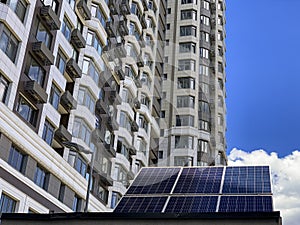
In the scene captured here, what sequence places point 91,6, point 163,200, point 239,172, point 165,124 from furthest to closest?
point 165,124 → point 91,6 → point 239,172 → point 163,200

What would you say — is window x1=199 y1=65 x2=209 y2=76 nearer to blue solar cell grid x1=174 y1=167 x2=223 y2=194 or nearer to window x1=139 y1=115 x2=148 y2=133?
window x1=139 y1=115 x2=148 y2=133

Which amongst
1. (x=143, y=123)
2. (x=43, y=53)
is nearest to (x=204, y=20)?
(x=143, y=123)

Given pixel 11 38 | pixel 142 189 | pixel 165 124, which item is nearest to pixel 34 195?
pixel 11 38

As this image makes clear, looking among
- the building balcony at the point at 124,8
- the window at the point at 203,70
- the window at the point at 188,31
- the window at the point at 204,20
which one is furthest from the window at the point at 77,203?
the window at the point at 204,20

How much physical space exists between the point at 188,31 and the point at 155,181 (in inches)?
2037

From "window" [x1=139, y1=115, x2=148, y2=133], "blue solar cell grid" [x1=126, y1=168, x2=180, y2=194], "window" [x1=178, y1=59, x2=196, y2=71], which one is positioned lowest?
"blue solar cell grid" [x1=126, y1=168, x2=180, y2=194]

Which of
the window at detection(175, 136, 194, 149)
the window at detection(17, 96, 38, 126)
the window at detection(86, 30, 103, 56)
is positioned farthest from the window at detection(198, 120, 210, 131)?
the window at detection(17, 96, 38, 126)

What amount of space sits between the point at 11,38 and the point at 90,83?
1122cm

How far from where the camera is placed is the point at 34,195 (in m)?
28.1

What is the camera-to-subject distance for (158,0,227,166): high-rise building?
2306 inches

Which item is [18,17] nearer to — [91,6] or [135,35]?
[91,6]

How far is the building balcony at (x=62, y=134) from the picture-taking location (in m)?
32.4

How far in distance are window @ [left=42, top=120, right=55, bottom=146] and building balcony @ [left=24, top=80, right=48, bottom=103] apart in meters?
2.14

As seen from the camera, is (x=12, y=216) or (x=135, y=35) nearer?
(x=12, y=216)
